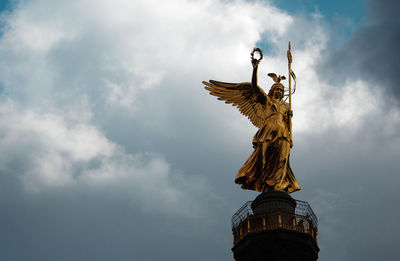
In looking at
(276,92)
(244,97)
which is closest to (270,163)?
(276,92)

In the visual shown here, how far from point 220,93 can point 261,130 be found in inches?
213

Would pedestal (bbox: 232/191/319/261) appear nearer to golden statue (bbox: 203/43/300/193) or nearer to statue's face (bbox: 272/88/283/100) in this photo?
golden statue (bbox: 203/43/300/193)

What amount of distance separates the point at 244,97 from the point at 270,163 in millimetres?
6199

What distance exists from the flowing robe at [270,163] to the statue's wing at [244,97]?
188cm

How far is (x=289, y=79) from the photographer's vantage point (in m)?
40.9

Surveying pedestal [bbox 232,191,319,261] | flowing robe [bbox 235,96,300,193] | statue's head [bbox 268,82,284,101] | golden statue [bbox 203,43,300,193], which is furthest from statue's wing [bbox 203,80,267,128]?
pedestal [bbox 232,191,319,261]

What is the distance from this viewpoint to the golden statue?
36.2 meters

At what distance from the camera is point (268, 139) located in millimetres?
36969

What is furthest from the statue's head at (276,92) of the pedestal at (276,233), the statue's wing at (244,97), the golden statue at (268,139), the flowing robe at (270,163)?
the pedestal at (276,233)

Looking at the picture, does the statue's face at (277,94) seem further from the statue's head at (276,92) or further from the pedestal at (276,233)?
the pedestal at (276,233)

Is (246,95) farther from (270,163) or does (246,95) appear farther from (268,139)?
(270,163)

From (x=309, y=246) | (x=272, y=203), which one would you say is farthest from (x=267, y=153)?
(x=309, y=246)

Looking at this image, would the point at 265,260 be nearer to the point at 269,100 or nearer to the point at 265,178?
the point at 265,178

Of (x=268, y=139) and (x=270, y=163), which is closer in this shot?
(x=270, y=163)
